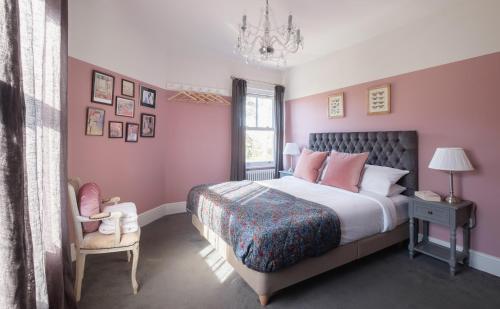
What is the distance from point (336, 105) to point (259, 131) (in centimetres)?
168

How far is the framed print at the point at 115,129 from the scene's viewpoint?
2.91 metres

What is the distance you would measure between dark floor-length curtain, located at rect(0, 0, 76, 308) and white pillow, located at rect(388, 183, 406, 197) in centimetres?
331

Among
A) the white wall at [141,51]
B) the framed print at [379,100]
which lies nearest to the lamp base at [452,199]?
the framed print at [379,100]

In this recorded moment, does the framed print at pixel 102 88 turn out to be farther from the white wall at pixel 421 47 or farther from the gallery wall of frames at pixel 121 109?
the white wall at pixel 421 47

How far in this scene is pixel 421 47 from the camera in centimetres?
278

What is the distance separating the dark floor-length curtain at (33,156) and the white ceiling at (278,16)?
1328mm

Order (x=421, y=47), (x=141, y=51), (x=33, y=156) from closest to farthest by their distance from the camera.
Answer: (x=33, y=156)
(x=421, y=47)
(x=141, y=51)

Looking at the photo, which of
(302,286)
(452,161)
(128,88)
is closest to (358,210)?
(302,286)

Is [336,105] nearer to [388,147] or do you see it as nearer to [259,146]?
[388,147]

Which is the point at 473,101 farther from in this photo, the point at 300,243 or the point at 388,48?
the point at 300,243

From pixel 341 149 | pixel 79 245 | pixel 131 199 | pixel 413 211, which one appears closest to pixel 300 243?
pixel 413 211

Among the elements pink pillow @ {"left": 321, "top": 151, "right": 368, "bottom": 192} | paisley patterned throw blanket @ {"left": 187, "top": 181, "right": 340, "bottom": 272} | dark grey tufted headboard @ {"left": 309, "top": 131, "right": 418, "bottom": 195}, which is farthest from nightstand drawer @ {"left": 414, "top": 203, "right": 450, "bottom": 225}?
paisley patterned throw blanket @ {"left": 187, "top": 181, "right": 340, "bottom": 272}

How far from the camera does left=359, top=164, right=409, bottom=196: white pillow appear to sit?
108 inches

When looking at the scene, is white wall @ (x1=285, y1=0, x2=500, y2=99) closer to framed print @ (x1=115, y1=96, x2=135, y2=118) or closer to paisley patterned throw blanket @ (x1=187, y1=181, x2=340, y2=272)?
paisley patterned throw blanket @ (x1=187, y1=181, x2=340, y2=272)
